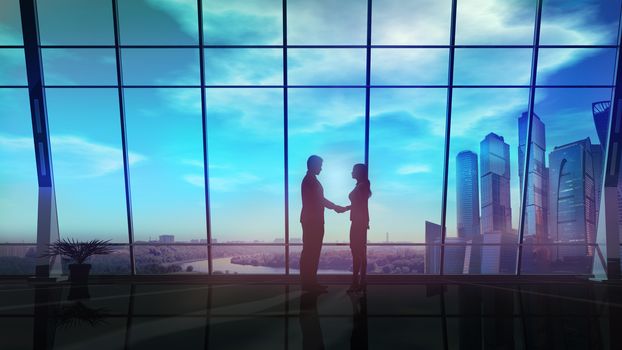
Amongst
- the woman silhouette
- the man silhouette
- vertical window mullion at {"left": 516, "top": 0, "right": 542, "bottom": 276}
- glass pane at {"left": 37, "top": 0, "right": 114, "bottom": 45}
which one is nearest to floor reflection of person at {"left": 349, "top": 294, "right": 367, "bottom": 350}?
the woman silhouette

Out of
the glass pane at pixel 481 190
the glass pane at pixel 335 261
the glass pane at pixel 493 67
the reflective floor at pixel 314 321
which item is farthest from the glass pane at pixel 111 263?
the glass pane at pixel 493 67

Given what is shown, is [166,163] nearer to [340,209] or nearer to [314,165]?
[314,165]

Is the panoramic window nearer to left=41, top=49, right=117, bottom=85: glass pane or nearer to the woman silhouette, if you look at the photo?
left=41, top=49, right=117, bottom=85: glass pane

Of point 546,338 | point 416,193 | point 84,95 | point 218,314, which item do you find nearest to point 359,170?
point 218,314

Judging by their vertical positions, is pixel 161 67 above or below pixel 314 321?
above

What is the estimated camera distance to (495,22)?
30.3ft

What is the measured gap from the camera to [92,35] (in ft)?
30.2

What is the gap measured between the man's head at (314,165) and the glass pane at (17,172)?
5610mm

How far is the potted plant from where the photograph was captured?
8.02 metres

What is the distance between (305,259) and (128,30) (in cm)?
586

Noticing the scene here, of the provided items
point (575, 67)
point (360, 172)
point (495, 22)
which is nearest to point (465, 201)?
point (575, 67)

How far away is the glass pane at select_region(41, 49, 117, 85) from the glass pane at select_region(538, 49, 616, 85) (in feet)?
25.2

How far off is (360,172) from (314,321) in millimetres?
2681

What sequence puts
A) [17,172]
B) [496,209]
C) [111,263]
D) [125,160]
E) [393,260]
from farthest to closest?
[496,209], [17,172], [125,160], [111,263], [393,260]
